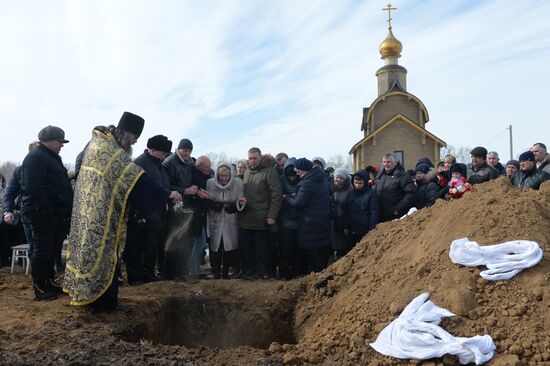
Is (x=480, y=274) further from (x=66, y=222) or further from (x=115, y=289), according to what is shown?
(x=66, y=222)

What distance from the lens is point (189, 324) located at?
568cm

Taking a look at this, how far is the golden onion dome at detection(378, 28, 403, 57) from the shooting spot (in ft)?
91.6

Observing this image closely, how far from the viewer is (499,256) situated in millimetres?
3889

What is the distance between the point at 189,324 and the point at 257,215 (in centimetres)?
198

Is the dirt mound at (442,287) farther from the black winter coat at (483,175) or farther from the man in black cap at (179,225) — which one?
the man in black cap at (179,225)

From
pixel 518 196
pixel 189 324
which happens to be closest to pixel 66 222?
pixel 189 324

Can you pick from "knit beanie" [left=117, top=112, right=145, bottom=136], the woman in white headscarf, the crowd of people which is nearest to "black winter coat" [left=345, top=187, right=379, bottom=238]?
the crowd of people

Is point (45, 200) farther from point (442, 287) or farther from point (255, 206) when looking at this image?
point (442, 287)

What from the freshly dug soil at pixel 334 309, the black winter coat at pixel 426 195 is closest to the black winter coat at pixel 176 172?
the freshly dug soil at pixel 334 309

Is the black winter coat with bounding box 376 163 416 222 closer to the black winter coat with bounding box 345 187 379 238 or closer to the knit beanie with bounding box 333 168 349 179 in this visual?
the black winter coat with bounding box 345 187 379 238

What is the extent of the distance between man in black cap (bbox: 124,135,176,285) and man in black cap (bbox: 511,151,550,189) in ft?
15.8

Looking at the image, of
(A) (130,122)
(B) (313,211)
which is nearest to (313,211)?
(B) (313,211)

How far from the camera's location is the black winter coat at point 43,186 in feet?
17.1

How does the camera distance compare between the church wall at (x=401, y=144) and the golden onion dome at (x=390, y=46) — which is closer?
the church wall at (x=401, y=144)
